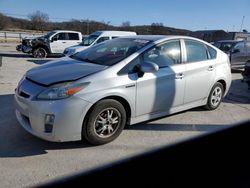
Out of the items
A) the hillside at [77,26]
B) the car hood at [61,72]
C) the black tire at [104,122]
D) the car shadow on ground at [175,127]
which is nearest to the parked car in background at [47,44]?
the car hood at [61,72]

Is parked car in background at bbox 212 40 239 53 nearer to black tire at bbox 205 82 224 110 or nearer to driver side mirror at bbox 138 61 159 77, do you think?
black tire at bbox 205 82 224 110

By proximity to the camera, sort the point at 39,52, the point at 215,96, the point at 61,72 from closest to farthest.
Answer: the point at 61,72 → the point at 215,96 → the point at 39,52

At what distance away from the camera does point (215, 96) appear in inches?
222

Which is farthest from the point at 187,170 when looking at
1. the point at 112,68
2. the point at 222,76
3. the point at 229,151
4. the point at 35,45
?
the point at 35,45

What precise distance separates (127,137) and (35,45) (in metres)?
14.2

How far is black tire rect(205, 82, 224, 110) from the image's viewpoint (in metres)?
5.51

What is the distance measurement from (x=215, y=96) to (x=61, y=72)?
11.0ft

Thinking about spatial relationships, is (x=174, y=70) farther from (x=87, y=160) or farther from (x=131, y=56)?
(x=87, y=160)

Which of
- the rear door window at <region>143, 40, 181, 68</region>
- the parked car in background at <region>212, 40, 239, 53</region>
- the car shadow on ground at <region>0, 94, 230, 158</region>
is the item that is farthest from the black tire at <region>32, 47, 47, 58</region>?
the rear door window at <region>143, 40, 181, 68</region>

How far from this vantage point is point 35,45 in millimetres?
16719

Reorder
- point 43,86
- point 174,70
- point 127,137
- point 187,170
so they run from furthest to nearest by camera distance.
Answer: point 174,70 → point 127,137 → point 43,86 → point 187,170

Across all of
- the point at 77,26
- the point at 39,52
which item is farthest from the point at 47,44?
the point at 77,26

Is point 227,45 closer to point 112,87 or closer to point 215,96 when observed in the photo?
point 215,96

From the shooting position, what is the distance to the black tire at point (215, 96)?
5512 millimetres
